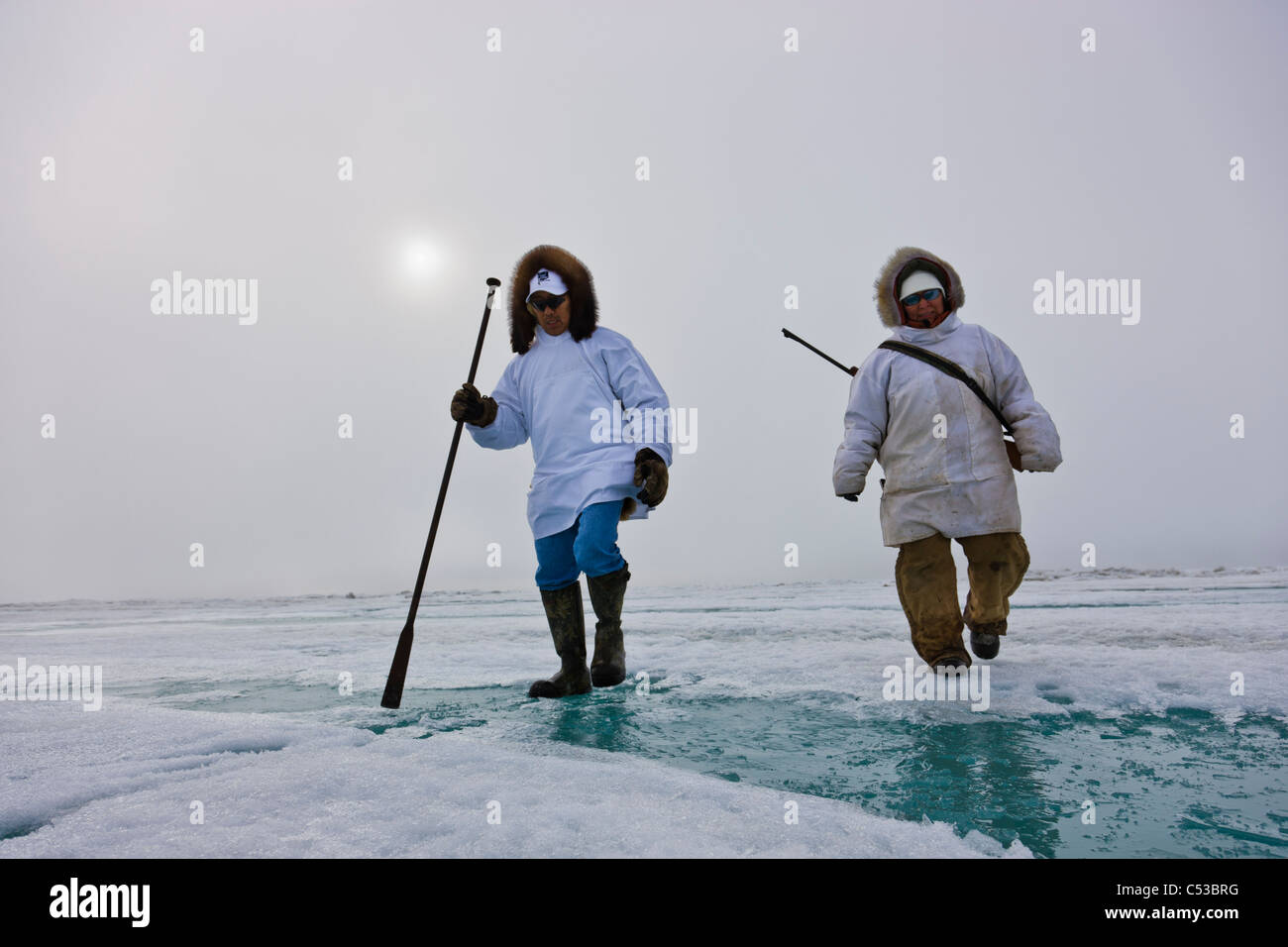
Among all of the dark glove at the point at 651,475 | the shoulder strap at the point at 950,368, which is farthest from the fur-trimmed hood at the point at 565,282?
the shoulder strap at the point at 950,368

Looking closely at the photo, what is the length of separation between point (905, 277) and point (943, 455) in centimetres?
105

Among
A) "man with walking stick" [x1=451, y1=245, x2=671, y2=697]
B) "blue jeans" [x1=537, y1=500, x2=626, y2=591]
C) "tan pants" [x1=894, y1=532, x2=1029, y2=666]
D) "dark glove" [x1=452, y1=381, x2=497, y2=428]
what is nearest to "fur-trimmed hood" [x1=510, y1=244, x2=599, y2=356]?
"man with walking stick" [x1=451, y1=245, x2=671, y2=697]

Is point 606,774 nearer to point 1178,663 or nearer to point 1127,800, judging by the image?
point 1127,800

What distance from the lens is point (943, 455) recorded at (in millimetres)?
3516

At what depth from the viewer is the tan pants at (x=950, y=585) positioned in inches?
134

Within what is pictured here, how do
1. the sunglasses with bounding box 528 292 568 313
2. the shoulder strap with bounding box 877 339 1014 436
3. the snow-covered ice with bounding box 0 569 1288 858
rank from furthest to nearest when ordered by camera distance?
the sunglasses with bounding box 528 292 568 313, the shoulder strap with bounding box 877 339 1014 436, the snow-covered ice with bounding box 0 569 1288 858

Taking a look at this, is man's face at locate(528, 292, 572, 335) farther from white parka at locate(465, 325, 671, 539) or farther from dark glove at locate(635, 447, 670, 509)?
dark glove at locate(635, 447, 670, 509)

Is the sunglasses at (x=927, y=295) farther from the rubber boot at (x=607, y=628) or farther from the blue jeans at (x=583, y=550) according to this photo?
the rubber boot at (x=607, y=628)

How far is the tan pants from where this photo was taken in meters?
3.41

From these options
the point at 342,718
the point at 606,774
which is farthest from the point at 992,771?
the point at 342,718

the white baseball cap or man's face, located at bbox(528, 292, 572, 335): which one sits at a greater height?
the white baseball cap

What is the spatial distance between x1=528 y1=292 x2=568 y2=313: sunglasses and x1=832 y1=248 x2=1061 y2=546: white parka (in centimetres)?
160

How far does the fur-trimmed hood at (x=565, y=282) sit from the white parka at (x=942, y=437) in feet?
4.79
